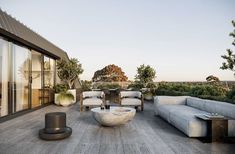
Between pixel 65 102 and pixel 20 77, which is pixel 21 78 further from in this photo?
pixel 65 102

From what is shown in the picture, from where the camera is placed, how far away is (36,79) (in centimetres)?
780

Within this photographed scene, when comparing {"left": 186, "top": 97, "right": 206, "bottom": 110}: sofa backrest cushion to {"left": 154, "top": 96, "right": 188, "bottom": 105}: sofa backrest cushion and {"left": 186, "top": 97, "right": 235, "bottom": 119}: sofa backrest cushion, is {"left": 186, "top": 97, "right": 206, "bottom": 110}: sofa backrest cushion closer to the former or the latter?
{"left": 186, "top": 97, "right": 235, "bottom": 119}: sofa backrest cushion

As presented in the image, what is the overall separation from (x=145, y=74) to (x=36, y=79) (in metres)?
5.83

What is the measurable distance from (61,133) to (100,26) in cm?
808

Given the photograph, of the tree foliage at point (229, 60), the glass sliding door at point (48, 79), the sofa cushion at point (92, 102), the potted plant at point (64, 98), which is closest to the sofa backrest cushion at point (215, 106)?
the tree foliage at point (229, 60)

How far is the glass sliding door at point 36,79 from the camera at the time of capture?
7531 millimetres

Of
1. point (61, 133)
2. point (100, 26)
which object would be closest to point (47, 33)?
point (100, 26)

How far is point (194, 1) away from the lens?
7906 millimetres

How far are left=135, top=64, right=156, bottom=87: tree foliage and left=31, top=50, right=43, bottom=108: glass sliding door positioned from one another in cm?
537

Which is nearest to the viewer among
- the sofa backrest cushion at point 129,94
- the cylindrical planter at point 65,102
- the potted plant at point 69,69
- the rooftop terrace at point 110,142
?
the rooftop terrace at point 110,142

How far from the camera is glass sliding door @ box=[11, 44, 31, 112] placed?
5.90 meters

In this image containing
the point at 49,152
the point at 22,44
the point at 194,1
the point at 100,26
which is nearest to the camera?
the point at 49,152

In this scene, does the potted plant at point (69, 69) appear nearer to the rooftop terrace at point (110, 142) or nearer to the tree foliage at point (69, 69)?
the tree foliage at point (69, 69)

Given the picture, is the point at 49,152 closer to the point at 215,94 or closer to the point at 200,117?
the point at 200,117
